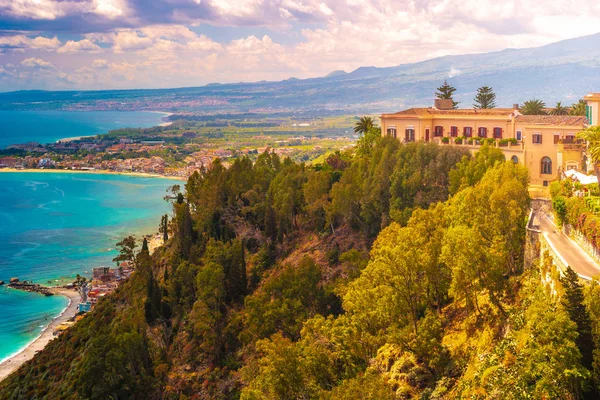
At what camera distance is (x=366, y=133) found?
55562mm

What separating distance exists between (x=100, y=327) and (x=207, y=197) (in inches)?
541

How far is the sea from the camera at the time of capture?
71.0 meters

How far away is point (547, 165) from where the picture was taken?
38.7 meters

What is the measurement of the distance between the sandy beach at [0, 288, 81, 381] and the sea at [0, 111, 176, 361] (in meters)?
0.97

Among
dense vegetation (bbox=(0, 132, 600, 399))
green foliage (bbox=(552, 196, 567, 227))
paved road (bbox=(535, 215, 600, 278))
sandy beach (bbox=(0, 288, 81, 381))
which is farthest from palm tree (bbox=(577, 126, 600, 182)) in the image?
sandy beach (bbox=(0, 288, 81, 381))

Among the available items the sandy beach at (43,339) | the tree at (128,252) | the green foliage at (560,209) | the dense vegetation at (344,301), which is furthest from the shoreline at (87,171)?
the green foliage at (560,209)

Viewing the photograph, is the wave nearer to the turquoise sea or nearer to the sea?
A: the sea

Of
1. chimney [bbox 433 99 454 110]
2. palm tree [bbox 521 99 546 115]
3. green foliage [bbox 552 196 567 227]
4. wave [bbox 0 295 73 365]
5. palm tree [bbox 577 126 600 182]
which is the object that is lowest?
wave [bbox 0 295 73 365]

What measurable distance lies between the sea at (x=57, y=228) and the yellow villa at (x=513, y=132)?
4042 centimetres

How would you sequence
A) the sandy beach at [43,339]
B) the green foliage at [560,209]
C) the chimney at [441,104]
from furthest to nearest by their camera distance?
the sandy beach at [43,339], the chimney at [441,104], the green foliage at [560,209]

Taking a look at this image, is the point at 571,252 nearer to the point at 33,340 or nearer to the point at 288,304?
the point at 288,304

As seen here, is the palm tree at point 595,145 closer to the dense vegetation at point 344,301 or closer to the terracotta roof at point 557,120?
the dense vegetation at point 344,301

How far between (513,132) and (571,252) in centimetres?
2332

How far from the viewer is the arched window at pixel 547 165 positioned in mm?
38562
